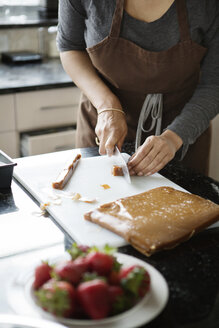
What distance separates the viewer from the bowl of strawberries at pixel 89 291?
65cm

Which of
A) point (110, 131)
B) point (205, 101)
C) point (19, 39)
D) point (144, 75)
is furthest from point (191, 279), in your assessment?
point (19, 39)

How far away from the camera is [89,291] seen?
0.64m

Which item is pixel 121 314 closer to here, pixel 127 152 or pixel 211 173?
pixel 127 152

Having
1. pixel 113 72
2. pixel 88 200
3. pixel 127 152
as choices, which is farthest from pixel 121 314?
pixel 113 72

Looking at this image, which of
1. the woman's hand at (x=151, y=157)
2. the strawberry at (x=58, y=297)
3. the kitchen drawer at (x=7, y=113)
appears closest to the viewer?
the strawberry at (x=58, y=297)

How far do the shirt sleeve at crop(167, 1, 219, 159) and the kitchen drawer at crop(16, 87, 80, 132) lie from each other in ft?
3.57

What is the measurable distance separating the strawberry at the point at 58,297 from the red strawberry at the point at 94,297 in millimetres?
15

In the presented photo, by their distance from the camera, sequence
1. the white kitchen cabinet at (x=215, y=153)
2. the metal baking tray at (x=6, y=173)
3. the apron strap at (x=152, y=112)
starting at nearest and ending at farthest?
the metal baking tray at (x=6, y=173)
the apron strap at (x=152, y=112)
the white kitchen cabinet at (x=215, y=153)

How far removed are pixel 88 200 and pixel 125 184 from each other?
0.16 meters

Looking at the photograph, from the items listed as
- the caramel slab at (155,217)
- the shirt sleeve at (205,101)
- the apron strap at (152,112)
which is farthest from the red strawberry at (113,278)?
the apron strap at (152,112)

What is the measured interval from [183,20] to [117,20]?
211 millimetres

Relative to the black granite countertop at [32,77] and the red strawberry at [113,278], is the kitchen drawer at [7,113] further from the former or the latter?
the red strawberry at [113,278]

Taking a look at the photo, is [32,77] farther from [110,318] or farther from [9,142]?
[110,318]

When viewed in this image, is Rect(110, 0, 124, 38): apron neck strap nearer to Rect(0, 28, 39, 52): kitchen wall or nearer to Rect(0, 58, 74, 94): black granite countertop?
Rect(0, 58, 74, 94): black granite countertop
